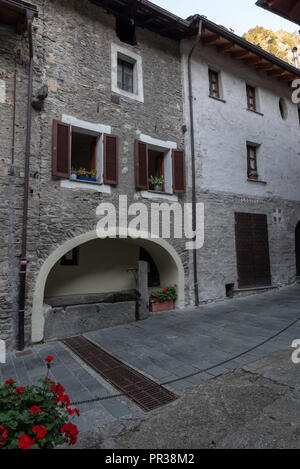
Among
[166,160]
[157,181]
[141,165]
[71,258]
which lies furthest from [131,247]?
[166,160]

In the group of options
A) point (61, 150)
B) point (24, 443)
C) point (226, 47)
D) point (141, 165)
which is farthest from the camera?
point (226, 47)

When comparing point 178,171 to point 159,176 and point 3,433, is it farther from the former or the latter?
point 3,433

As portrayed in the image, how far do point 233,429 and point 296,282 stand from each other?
10.2 m

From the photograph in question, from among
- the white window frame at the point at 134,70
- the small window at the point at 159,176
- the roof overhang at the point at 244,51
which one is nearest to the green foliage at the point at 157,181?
the small window at the point at 159,176

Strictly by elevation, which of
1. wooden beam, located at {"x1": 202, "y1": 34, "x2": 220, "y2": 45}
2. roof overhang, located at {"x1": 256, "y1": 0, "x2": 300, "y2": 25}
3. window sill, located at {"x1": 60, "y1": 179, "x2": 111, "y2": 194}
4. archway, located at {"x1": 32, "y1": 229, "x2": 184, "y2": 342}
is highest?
wooden beam, located at {"x1": 202, "y1": 34, "x2": 220, "y2": 45}

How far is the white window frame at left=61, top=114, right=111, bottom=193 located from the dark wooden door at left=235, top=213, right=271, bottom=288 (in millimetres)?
5221

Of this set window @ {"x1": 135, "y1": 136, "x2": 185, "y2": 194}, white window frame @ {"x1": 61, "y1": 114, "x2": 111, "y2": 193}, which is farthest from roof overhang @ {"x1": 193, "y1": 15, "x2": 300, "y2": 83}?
white window frame @ {"x1": 61, "y1": 114, "x2": 111, "y2": 193}

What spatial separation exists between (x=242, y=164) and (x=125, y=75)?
5.09 m

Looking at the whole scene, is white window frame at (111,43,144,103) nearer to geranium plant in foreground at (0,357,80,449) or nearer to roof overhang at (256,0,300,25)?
roof overhang at (256,0,300,25)

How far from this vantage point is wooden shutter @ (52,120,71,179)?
6184 mm

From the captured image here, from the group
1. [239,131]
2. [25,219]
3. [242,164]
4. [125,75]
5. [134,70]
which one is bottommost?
[25,219]

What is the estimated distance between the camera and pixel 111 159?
278 inches

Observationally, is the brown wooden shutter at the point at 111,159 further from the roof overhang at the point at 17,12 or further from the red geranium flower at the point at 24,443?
the red geranium flower at the point at 24,443

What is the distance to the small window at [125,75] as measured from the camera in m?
8.02
